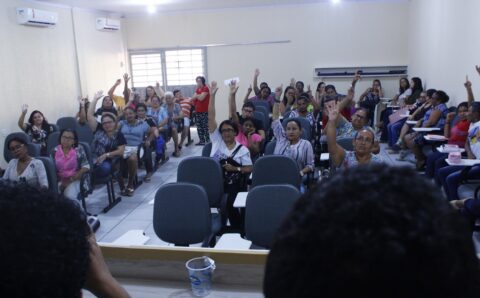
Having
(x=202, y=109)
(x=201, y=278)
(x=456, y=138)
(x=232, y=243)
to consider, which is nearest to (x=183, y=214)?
(x=232, y=243)

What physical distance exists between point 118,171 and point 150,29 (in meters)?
5.95

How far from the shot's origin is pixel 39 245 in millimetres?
566

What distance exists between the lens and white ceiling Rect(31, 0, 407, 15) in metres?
7.97

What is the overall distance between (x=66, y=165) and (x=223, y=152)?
1.67 meters

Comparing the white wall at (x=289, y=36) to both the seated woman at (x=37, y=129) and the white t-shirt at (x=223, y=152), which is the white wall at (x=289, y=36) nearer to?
the seated woman at (x=37, y=129)

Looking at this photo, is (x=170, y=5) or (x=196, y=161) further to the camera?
(x=170, y=5)

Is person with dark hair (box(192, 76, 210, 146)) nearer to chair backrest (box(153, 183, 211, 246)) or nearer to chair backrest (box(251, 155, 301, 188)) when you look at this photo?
chair backrest (box(251, 155, 301, 188))

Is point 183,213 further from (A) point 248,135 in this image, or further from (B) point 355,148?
(A) point 248,135

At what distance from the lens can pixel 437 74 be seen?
698 cm

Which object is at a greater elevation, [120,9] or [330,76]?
[120,9]

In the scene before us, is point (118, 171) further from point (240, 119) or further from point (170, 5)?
point (170, 5)

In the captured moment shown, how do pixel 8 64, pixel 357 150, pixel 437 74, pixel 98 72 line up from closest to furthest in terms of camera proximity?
pixel 357 150, pixel 8 64, pixel 437 74, pixel 98 72

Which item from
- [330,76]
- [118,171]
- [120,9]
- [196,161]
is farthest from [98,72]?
[196,161]

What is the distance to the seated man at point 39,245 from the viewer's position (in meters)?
0.55
